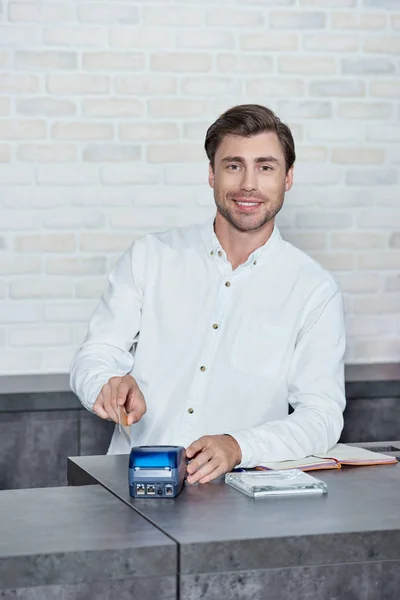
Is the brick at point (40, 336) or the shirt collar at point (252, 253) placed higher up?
the shirt collar at point (252, 253)

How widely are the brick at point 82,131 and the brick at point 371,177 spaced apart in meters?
0.92

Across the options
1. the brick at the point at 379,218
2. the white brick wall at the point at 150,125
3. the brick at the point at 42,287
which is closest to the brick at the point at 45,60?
the white brick wall at the point at 150,125

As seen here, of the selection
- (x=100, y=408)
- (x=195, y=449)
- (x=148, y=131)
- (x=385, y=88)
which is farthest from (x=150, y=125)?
(x=195, y=449)

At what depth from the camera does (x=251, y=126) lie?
2922 mm

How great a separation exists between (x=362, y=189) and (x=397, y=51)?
535 millimetres

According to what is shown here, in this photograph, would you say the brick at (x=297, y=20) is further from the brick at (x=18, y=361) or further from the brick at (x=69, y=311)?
the brick at (x=18, y=361)

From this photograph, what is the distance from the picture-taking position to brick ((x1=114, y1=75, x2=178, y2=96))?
12.1 feet

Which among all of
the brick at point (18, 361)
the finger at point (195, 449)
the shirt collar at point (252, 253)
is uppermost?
the shirt collar at point (252, 253)

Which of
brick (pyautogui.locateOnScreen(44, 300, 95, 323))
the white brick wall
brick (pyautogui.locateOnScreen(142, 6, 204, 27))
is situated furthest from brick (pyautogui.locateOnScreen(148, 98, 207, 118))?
brick (pyautogui.locateOnScreen(44, 300, 95, 323))

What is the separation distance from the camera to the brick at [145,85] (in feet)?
12.1

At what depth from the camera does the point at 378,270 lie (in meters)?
3.96

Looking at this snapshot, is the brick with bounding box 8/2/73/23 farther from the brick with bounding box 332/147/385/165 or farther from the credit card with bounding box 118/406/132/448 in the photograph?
the credit card with bounding box 118/406/132/448

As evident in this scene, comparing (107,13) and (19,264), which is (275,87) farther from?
(19,264)

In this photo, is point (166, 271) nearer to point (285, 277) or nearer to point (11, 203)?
point (285, 277)
